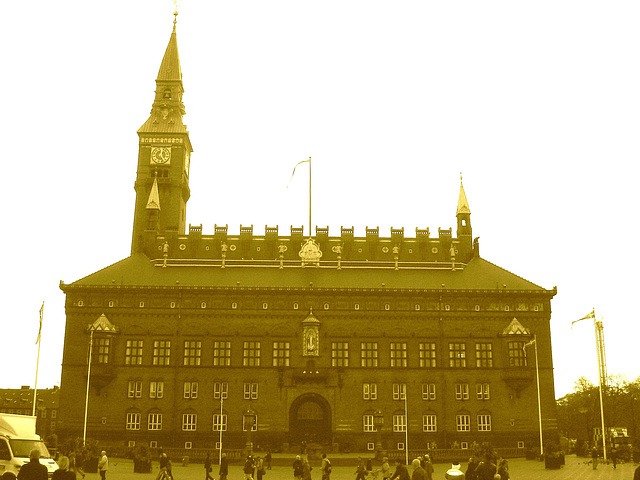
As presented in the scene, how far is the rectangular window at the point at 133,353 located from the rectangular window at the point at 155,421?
4932 millimetres

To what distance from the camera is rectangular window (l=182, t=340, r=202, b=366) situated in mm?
69750

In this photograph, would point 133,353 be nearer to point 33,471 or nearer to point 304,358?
point 304,358

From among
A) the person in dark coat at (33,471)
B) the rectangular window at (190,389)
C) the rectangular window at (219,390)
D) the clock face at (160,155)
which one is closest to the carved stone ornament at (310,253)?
the rectangular window at (219,390)

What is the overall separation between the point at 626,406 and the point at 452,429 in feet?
166

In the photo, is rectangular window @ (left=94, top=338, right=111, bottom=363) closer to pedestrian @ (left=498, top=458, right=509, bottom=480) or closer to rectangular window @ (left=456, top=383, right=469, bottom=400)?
rectangular window @ (left=456, top=383, right=469, bottom=400)

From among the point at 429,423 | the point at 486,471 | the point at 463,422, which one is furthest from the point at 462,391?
the point at 486,471

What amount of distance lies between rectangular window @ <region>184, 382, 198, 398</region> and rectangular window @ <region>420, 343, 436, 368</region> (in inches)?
822

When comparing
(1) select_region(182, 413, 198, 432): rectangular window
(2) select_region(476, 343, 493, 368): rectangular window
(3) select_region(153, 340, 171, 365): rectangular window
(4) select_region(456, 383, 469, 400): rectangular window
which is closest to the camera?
(1) select_region(182, 413, 198, 432): rectangular window

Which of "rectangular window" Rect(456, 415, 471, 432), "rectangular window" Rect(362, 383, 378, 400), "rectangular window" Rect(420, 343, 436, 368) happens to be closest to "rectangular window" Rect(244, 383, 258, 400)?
"rectangular window" Rect(362, 383, 378, 400)

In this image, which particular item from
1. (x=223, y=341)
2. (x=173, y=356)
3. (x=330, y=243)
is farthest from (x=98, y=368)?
(x=330, y=243)

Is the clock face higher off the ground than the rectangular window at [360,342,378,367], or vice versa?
the clock face

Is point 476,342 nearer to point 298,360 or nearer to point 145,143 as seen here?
point 298,360

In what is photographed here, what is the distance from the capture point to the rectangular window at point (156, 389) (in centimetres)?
6862

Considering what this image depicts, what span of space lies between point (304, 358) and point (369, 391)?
6647mm
